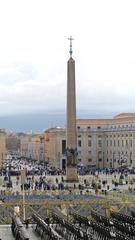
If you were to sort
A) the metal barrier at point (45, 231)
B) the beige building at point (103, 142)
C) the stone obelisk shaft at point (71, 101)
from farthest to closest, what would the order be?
the beige building at point (103, 142) → the stone obelisk shaft at point (71, 101) → the metal barrier at point (45, 231)

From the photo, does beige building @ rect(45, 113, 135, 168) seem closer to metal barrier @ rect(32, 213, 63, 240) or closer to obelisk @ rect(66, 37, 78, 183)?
obelisk @ rect(66, 37, 78, 183)

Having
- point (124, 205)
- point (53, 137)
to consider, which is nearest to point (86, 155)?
point (53, 137)

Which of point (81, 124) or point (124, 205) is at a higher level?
point (81, 124)

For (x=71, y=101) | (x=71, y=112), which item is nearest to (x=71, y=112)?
(x=71, y=112)

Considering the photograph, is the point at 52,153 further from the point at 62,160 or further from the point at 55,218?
the point at 55,218

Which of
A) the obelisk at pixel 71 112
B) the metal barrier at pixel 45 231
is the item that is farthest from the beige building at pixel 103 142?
the metal barrier at pixel 45 231

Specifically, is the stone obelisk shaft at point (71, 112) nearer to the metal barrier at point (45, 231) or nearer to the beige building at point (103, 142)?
the metal barrier at point (45, 231)

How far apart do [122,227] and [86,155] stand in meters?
106

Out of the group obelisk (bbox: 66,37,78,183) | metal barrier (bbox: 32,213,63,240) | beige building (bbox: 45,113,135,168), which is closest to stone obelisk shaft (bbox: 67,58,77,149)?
obelisk (bbox: 66,37,78,183)

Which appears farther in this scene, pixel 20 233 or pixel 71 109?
pixel 71 109

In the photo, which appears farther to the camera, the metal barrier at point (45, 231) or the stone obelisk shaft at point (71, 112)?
the stone obelisk shaft at point (71, 112)

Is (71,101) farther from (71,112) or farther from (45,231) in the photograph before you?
(45,231)

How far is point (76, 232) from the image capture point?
63.4 ft

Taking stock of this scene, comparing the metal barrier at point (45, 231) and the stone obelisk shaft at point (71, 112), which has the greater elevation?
the stone obelisk shaft at point (71, 112)
